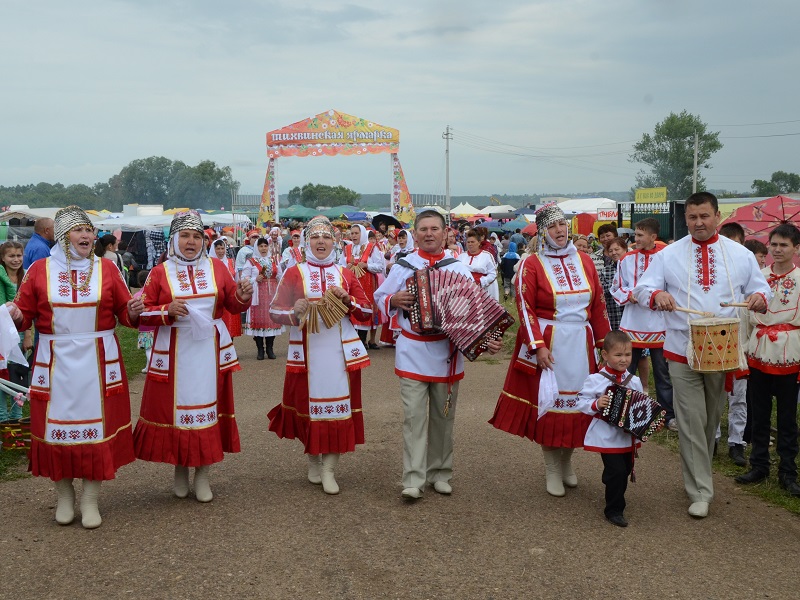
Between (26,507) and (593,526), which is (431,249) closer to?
(593,526)

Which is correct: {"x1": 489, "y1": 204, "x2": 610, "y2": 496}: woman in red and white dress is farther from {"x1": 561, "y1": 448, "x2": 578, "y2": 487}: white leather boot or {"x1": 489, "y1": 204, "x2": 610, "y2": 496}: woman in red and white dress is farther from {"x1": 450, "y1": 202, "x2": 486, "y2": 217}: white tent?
{"x1": 450, "y1": 202, "x2": 486, "y2": 217}: white tent

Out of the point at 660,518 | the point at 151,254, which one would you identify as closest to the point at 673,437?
the point at 660,518

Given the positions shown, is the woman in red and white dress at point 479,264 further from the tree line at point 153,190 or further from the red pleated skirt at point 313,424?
the tree line at point 153,190

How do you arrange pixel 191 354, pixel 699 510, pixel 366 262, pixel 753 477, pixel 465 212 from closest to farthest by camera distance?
pixel 699 510
pixel 191 354
pixel 753 477
pixel 366 262
pixel 465 212

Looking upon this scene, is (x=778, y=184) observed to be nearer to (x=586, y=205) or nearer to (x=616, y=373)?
(x=586, y=205)

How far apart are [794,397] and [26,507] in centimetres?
550

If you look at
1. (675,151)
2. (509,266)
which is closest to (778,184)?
(675,151)

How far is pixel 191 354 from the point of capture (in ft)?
18.2

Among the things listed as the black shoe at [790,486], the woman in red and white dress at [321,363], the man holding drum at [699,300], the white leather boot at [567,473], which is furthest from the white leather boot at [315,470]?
the black shoe at [790,486]

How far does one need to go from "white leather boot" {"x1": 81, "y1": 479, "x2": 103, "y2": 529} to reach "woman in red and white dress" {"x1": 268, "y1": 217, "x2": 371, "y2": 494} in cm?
148

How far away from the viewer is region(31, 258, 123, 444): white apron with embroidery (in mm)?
5121

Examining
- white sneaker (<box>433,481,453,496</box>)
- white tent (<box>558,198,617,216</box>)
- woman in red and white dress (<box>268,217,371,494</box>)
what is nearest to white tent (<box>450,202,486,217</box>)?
white tent (<box>558,198,617,216</box>)

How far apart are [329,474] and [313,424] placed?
38 cm

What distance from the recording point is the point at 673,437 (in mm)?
7531
